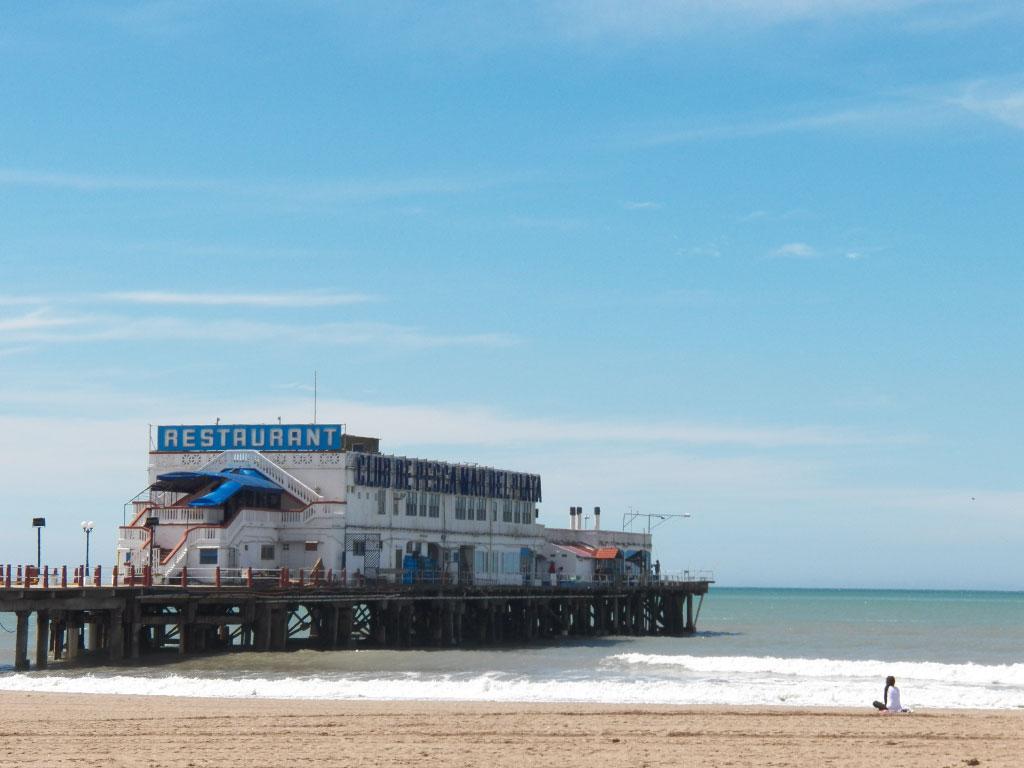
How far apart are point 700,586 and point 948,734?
55562 mm

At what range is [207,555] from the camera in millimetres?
57031

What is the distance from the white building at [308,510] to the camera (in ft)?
191

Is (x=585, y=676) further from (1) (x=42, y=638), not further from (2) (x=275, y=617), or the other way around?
(1) (x=42, y=638)

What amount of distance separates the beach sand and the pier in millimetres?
13839

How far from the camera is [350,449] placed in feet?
220

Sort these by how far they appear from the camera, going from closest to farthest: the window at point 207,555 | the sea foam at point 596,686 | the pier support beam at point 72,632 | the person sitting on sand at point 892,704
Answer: the person sitting on sand at point 892,704 < the sea foam at point 596,686 < the pier support beam at point 72,632 < the window at point 207,555

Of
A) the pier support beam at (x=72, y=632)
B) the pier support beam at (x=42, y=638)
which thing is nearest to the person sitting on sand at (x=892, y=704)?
the pier support beam at (x=42, y=638)

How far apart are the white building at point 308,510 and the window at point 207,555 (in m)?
0.04

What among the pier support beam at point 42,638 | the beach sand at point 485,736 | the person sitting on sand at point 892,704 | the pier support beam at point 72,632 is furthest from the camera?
the pier support beam at point 72,632

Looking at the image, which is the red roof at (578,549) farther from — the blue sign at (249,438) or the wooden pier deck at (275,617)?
the blue sign at (249,438)

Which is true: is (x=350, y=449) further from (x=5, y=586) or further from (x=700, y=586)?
(x=700, y=586)

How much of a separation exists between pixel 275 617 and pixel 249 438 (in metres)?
10.8

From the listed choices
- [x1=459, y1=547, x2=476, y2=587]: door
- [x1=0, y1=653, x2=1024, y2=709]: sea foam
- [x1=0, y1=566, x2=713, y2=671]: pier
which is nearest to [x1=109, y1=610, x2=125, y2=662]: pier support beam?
[x1=0, y1=566, x2=713, y2=671]: pier

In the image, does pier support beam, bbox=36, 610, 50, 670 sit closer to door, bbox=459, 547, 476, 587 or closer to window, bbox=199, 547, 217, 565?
window, bbox=199, 547, 217, 565
